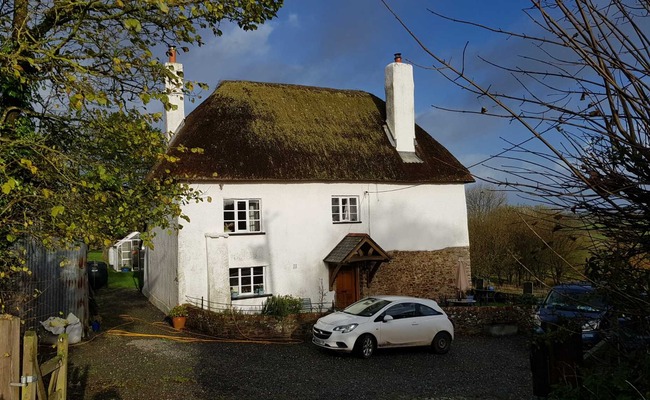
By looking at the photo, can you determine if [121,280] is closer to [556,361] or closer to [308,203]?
[308,203]

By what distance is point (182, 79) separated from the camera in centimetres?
720

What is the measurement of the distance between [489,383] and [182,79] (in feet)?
30.5

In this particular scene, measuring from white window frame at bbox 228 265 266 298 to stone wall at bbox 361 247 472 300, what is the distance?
4362 mm

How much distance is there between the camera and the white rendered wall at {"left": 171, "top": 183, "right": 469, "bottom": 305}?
60.1ft

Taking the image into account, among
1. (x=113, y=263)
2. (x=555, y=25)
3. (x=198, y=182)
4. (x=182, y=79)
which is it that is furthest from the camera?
(x=113, y=263)

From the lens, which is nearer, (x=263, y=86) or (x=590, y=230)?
(x=590, y=230)

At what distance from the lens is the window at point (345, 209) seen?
2089cm

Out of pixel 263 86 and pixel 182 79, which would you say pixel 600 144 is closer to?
pixel 182 79

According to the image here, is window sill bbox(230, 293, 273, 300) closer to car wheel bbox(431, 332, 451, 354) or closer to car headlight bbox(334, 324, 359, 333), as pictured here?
car headlight bbox(334, 324, 359, 333)

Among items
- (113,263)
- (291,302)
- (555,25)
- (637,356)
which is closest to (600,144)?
(555,25)

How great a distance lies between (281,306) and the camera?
17.8 meters

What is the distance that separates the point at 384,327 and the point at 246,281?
6830 millimetres

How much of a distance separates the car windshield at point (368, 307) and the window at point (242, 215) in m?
5.72

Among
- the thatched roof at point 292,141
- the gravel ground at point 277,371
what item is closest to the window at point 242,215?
the thatched roof at point 292,141
